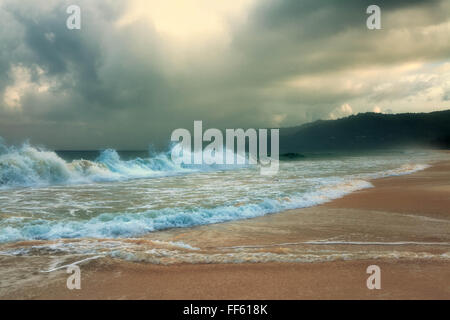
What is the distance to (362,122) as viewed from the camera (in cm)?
17112

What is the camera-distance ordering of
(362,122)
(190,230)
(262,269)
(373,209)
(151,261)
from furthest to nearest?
1. (362,122)
2. (373,209)
3. (190,230)
4. (151,261)
5. (262,269)

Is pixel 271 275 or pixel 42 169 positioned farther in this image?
pixel 42 169

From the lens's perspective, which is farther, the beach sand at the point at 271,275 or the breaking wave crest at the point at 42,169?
the breaking wave crest at the point at 42,169

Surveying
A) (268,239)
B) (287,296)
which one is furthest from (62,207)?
(287,296)

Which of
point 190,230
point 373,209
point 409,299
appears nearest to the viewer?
point 409,299

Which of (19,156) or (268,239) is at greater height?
(19,156)

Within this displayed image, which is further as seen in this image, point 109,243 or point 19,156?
point 19,156

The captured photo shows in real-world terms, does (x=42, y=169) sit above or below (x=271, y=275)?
above

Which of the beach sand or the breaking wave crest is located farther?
the breaking wave crest

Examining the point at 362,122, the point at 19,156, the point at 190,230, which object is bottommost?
the point at 190,230

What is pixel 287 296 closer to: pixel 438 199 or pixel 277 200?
pixel 277 200

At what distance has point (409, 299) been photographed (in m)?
3.18
